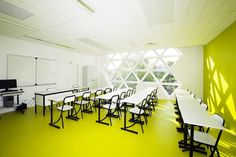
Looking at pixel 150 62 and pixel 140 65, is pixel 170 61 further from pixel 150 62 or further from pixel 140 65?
pixel 140 65

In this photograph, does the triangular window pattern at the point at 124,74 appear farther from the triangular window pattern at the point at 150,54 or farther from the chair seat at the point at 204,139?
the chair seat at the point at 204,139

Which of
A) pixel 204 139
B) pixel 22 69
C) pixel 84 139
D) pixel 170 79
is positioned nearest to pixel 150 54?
pixel 170 79

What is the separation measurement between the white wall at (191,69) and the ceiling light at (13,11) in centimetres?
687

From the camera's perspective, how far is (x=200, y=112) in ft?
8.18

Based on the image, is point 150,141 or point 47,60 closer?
point 150,141

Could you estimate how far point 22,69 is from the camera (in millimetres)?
4914

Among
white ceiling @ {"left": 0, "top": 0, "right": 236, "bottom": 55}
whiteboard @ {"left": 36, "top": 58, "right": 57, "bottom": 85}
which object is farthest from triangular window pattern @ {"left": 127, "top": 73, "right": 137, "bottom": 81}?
whiteboard @ {"left": 36, "top": 58, "right": 57, "bottom": 85}

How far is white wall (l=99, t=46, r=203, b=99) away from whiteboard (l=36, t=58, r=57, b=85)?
265 inches

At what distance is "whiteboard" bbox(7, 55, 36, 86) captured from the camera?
4.57m

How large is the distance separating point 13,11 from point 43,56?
10.7ft

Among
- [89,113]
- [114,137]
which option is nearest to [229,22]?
[114,137]

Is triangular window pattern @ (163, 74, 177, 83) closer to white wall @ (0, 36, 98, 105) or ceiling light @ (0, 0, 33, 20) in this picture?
white wall @ (0, 36, 98, 105)

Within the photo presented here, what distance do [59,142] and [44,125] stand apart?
47.7 inches

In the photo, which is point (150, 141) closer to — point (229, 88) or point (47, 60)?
point (229, 88)
